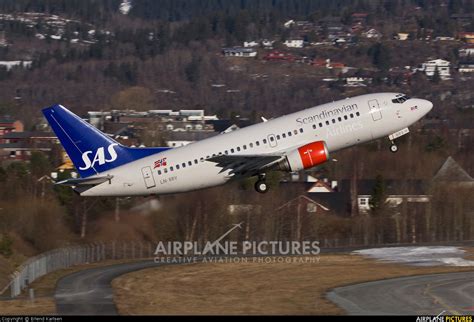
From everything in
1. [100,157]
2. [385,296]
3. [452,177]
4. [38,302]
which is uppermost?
[452,177]

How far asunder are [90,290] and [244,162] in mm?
13346

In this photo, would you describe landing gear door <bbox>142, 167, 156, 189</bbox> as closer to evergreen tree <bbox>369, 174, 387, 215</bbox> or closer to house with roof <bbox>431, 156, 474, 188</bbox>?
evergreen tree <bbox>369, 174, 387, 215</bbox>

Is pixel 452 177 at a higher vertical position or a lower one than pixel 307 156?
higher

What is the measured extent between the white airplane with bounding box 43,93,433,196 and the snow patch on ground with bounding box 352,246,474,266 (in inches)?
503

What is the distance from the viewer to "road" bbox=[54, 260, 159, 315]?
65.4 metres

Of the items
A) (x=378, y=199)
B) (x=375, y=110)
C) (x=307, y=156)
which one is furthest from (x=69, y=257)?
(x=378, y=199)

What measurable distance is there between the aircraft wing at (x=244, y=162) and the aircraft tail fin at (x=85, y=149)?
5.19 metres

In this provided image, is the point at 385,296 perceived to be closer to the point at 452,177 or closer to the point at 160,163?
the point at 160,163

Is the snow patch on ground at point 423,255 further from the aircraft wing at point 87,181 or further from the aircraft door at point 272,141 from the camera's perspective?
the aircraft wing at point 87,181

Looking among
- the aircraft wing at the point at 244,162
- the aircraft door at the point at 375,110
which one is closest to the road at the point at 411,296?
the aircraft wing at the point at 244,162

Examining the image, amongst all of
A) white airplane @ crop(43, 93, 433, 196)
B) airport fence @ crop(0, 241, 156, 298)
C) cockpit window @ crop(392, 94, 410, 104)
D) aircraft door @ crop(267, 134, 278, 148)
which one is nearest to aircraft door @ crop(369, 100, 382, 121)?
white airplane @ crop(43, 93, 433, 196)

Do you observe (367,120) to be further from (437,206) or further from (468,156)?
(468,156)

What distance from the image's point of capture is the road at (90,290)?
215ft

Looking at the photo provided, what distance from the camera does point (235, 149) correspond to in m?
75.1
